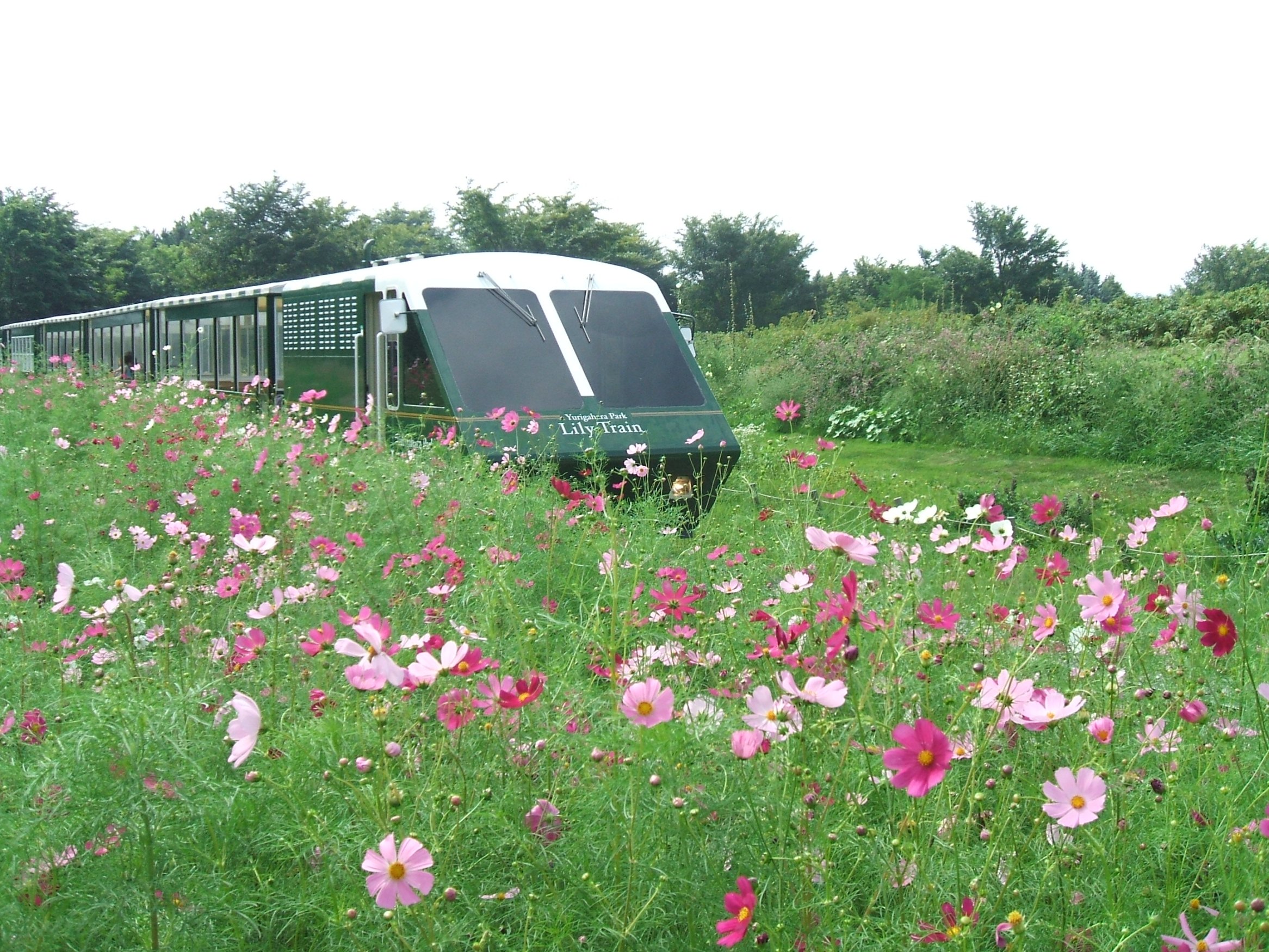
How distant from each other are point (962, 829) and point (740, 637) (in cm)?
114

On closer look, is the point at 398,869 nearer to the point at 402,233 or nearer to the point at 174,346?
the point at 174,346

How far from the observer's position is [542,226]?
48.2 m

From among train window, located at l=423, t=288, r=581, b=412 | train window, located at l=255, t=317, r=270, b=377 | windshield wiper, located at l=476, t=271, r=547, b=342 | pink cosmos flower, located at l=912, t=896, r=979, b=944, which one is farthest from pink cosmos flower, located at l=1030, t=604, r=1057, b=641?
train window, located at l=255, t=317, r=270, b=377

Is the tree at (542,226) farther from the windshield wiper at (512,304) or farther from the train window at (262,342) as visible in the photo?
the windshield wiper at (512,304)

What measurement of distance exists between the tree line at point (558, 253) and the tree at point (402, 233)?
0.40 meters

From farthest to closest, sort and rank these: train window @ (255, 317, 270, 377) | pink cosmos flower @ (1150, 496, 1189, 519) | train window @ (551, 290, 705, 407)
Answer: train window @ (255, 317, 270, 377) < train window @ (551, 290, 705, 407) < pink cosmos flower @ (1150, 496, 1189, 519)

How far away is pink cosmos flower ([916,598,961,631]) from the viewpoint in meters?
2.45

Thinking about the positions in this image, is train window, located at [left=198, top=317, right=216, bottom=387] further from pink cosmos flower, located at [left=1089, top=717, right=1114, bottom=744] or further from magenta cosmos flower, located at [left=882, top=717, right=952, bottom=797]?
magenta cosmos flower, located at [left=882, top=717, right=952, bottom=797]

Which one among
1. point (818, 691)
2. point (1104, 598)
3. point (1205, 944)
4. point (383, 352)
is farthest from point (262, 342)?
point (1205, 944)

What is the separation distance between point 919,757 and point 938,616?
869 millimetres

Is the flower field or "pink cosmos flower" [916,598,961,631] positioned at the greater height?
"pink cosmos flower" [916,598,961,631]

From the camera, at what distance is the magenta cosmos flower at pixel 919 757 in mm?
1619

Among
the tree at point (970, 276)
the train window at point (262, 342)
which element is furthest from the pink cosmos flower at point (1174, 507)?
the tree at point (970, 276)

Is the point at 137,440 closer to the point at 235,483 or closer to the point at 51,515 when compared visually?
the point at 51,515
